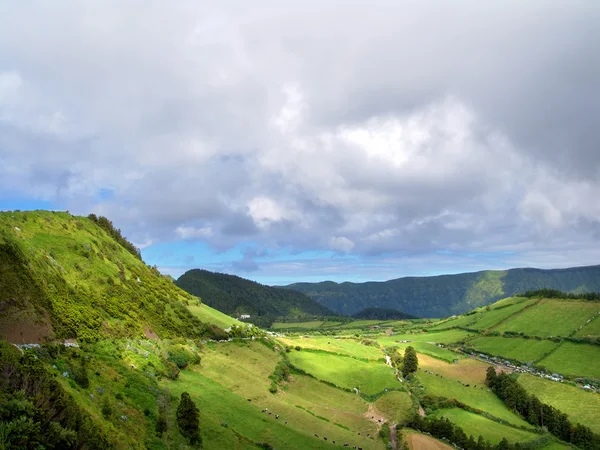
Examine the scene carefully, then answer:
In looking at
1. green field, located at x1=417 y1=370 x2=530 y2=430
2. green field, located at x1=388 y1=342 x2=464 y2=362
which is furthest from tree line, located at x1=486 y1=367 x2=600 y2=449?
green field, located at x1=388 y1=342 x2=464 y2=362

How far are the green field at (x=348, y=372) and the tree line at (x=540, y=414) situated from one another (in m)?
33.7

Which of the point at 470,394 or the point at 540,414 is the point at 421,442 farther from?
the point at 470,394

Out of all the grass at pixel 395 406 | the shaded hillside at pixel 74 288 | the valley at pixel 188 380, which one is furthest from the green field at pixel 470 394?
the shaded hillside at pixel 74 288

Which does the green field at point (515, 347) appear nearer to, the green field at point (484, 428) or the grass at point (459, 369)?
the grass at point (459, 369)

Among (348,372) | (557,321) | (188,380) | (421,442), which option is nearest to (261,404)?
(188,380)

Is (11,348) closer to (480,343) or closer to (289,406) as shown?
(289,406)

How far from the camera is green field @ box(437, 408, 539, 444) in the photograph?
79438mm

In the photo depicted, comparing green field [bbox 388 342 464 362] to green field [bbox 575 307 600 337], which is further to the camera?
green field [bbox 575 307 600 337]

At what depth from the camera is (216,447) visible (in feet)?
139

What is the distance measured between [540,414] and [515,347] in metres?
77.0

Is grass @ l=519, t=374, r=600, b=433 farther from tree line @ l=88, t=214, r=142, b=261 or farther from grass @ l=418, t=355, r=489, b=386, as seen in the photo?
tree line @ l=88, t=214, r=142, b=261

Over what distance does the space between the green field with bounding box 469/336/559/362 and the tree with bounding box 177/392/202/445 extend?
5896 inches

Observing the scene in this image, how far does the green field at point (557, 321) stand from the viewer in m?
174

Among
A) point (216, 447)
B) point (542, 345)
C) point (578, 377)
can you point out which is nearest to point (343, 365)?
point (216, 447)
